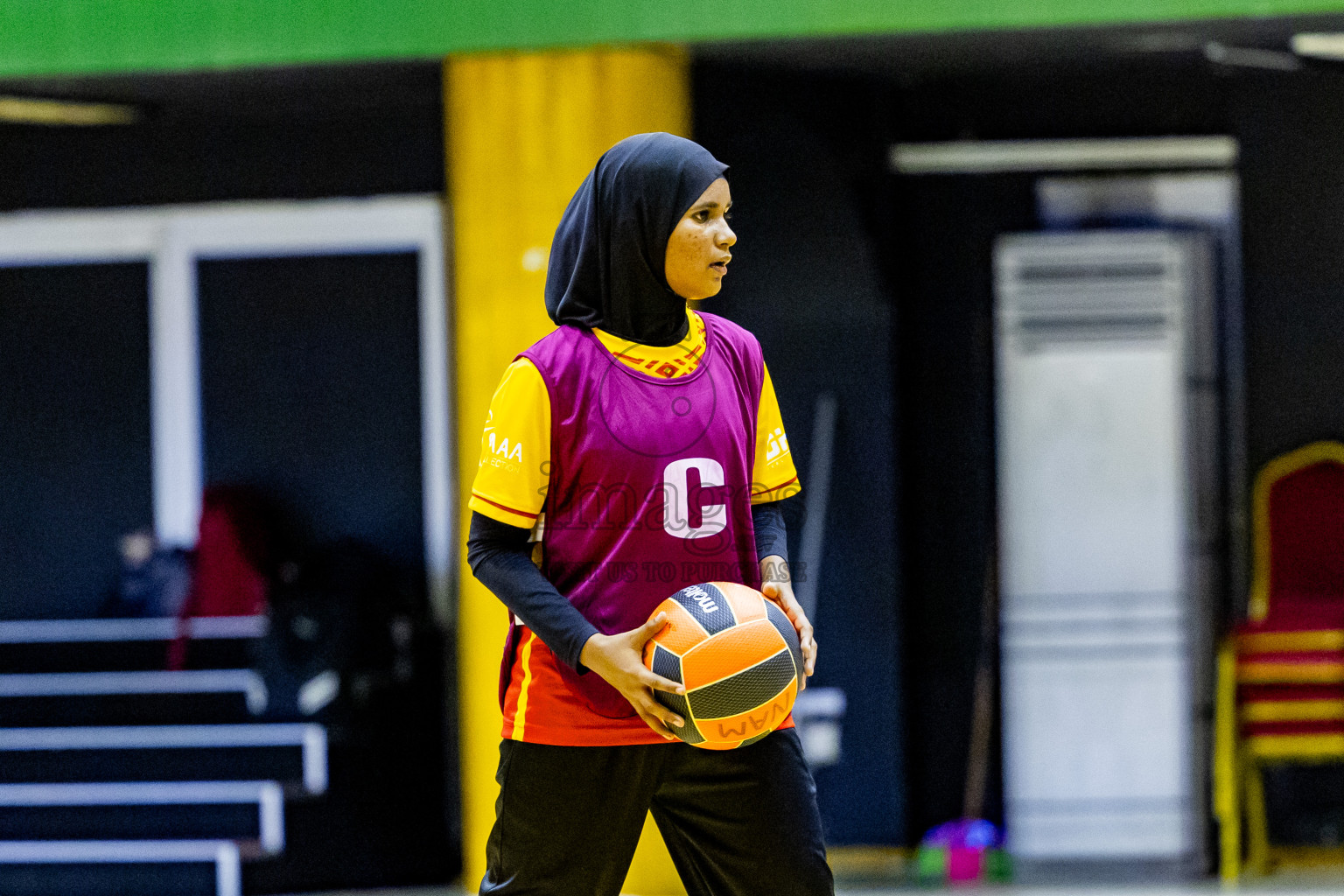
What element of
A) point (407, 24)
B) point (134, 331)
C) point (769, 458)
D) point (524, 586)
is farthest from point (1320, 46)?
point (134, 331)

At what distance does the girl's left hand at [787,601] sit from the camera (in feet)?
6.97

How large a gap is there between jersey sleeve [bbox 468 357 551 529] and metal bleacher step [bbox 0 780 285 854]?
2.89 m

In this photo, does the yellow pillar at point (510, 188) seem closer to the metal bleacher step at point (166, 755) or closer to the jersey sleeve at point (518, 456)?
the metal bleacher step at point (166, 755)

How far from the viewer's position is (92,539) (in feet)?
17.2

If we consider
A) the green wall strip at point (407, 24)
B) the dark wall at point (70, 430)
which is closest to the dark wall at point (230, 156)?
the dark wall at point (70, 430)

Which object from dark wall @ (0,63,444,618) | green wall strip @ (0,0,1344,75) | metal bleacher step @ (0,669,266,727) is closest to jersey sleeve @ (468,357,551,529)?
green wall strip @ (0,0,1344,75)

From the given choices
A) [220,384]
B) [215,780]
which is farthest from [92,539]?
[215,780]

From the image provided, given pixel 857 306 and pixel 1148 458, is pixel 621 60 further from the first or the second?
pixel 1148 458

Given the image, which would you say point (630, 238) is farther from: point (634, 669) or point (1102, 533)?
point (1102, 533)

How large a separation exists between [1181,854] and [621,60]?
309 cm

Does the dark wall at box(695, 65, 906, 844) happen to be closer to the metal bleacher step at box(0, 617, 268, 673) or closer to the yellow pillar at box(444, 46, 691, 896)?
the yellow pillar at box(444, 46, 691, 896)

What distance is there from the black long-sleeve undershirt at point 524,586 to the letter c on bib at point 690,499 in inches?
7.5

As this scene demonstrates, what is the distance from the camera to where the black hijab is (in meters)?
2.09

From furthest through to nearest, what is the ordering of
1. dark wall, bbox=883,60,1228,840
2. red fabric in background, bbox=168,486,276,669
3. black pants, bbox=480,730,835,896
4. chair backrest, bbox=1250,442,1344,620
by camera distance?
1. red fabric in background, bbox=168,486,276,669
2. dark wall, bbox=883,60,1228,840
3. chair backrest, bbox=1250,442,1344,620
4. black pants, bbox=480,730,835,896
